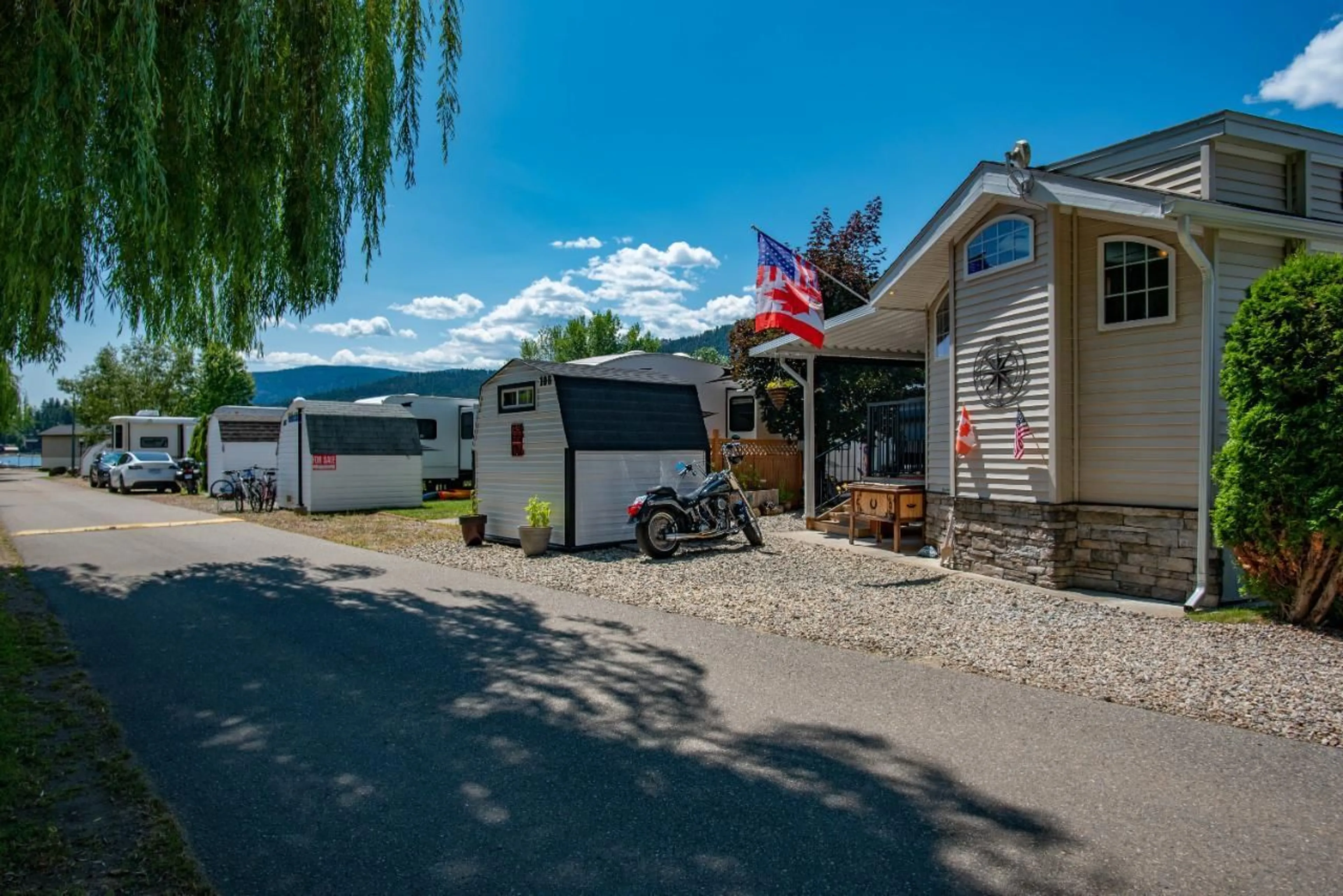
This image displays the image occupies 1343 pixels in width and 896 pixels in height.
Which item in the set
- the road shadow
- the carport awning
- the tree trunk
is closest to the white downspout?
the tree trunk

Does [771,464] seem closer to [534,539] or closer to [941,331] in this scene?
[941,331]

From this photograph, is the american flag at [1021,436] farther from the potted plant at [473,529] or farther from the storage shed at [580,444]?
the potted plant at [473,529]

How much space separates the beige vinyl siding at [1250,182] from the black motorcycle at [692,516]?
6.22 m

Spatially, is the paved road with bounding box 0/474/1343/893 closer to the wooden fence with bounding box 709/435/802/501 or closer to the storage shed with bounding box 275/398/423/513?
the wooden fence with bounding box 709/435/802/501

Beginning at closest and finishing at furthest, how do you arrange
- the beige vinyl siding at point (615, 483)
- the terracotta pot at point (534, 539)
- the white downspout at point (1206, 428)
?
1. the white downspout at point (1206, 428)
2. the terracotta pot at point (534, 539)
3. the beige vinyl siding at point (615, 483)

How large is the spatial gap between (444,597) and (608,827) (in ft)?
17.0

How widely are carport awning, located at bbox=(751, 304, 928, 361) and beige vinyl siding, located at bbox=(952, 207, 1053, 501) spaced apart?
1918mm

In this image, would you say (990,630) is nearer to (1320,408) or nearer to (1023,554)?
(1023,554)

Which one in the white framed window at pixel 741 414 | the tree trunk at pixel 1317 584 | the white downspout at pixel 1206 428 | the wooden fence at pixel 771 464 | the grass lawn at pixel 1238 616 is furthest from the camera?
the white framed window at pixel 741 414

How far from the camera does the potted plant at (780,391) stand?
1591 cm

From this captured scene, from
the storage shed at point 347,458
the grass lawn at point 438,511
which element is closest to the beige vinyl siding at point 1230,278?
the grass lawn at point 438,511

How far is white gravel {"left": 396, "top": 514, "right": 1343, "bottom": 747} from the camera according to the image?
451 centimetres

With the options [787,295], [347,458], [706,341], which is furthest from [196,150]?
[706,341]

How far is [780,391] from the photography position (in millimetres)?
15875
